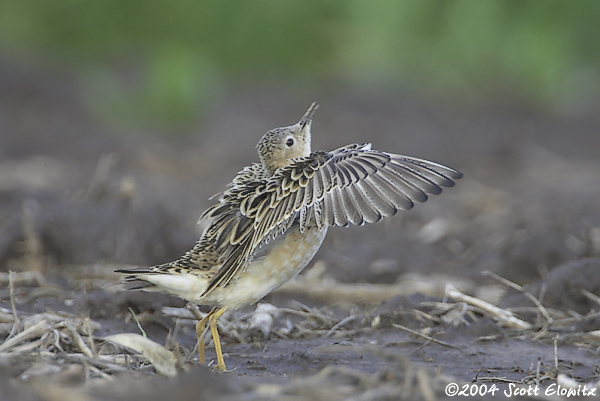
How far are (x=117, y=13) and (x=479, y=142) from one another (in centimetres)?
673

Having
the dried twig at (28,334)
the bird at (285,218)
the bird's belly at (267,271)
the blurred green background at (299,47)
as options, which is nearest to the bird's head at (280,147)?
the bird at (285,218)

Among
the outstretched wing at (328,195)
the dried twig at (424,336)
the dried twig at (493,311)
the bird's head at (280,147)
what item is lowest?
the dried twig at (424,336)

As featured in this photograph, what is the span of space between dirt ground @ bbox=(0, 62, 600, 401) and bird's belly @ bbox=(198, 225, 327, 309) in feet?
1.19

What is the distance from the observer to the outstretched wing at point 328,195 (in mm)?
4668

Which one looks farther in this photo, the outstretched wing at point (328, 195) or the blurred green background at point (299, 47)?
the blurred green background at point (299, 47)

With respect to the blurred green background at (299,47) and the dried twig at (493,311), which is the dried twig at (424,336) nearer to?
the dried twig at (493,311)

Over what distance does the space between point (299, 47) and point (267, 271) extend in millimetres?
12718

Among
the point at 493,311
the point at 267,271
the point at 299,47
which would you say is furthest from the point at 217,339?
the point at 299,47

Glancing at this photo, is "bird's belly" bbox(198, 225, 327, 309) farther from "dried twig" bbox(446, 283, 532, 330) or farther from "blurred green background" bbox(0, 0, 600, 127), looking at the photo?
"blurred green background" bbox(0, 0, 600, 127)

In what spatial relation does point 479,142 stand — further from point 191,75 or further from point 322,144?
point 191,75

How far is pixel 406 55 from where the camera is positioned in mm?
17219

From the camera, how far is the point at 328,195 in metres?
4.76

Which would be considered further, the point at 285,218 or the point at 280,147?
the point at 280,147

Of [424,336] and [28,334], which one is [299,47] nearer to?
[424,336]
